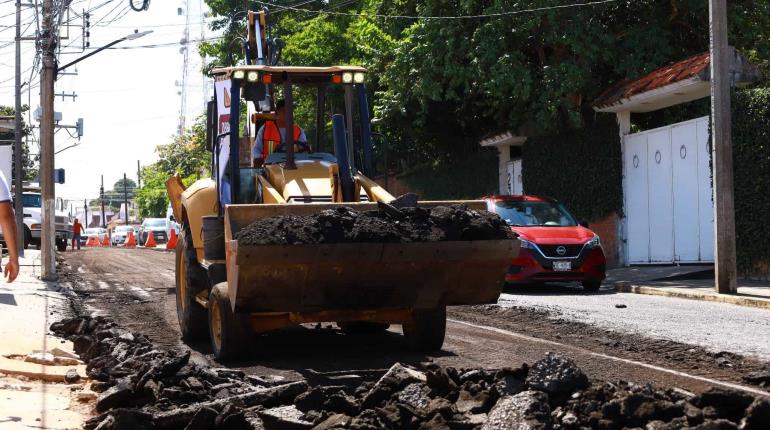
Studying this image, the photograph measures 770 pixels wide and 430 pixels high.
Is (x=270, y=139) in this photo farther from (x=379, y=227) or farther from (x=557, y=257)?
(x=557, y=257)

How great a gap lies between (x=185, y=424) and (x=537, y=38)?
64.5 feet

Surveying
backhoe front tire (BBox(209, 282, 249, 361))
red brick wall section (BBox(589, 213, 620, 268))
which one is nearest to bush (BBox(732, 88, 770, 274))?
red brick wall section (BBox(589, 213, 620, 268))

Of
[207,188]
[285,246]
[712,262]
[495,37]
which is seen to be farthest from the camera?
[495,37]

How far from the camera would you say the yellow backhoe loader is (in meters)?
8.68

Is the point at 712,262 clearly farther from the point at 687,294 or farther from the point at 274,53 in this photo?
the point at 274,53

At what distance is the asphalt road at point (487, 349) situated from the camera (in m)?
8.66

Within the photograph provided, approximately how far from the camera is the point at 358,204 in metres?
9.10

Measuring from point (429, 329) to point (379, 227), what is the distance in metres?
1.54

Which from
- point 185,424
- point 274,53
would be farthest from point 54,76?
point 185,424

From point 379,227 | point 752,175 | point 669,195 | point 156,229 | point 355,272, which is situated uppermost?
point 752,175

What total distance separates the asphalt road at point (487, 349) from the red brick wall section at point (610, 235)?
381 inches

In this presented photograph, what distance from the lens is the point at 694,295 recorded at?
17.0 metres

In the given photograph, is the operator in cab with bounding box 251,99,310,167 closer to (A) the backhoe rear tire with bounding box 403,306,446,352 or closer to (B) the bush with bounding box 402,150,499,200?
(A) the backhoe rear tire with bounding box 403,306,446,352

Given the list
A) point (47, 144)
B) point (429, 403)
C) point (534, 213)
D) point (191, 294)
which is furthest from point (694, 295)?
point (47, 144)
